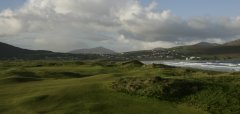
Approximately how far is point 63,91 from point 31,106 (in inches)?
186

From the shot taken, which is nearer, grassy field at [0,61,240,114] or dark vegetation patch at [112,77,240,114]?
grassy field at [0,61,240,114]

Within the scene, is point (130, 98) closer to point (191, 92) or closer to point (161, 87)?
point (161, 87)

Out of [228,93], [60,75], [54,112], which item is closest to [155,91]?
[228,93]

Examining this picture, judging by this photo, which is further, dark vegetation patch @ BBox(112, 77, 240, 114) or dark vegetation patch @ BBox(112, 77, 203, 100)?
dark vegetation patch @ BBox(112, 77, 203, 100)

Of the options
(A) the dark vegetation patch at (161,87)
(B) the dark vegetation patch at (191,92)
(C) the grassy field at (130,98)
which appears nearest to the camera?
(C) the grassy field at (130,98)

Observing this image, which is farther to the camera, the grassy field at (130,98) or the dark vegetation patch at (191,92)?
the dark vegetation patch at (191,92)

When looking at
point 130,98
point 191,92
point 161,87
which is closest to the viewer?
point 130,98

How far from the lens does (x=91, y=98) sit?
124 ft

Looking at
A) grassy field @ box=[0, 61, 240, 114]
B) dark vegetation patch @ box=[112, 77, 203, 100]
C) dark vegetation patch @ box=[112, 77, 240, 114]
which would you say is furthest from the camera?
dark vegetation patch @ box=[112, 77, 203, 100]

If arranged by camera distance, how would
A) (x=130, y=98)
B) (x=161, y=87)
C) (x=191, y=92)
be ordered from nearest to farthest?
(x=130, y=98) < (x=191, y=92) < (x=161, y=87)

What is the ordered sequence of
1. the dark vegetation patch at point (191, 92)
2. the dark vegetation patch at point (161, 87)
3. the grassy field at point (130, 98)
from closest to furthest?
the grassy field at point (130, 98)
the dark vegetation patch at point (191, 92)
the dark vegetation patch at point (161, 87)

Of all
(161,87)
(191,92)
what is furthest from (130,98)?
(191,92)

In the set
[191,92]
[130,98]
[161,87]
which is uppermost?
[161,87]

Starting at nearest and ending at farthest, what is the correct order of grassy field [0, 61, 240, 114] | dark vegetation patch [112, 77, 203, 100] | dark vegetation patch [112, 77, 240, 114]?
grassy field [0, 61, 240, 114], dark vegetation patch [112, 77, 240, 114], dark vegetation patch [112, 77, 203, 100]
